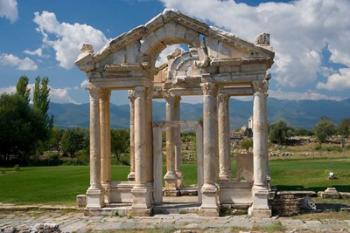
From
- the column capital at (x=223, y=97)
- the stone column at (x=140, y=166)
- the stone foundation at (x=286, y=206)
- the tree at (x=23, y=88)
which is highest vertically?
the tree at (x=23, y=88)

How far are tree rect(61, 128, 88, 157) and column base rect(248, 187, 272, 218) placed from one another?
2621 inches

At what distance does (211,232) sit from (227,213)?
4.00m

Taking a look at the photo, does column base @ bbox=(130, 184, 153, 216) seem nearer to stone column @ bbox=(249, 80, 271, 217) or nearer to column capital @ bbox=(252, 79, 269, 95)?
stone column @ bbox=(249, 80, 271, 217)

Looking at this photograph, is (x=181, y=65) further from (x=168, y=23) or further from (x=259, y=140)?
(x=259, y=140)

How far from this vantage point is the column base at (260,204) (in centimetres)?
1980

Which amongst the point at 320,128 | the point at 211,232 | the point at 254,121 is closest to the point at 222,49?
the point at 254,121

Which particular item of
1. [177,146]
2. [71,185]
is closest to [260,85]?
[177,146]

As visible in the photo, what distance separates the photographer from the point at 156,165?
2259 cm

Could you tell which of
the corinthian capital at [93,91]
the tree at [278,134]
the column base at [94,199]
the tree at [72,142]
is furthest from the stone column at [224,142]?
the tree at [278,134]

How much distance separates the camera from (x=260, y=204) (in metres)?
20.0

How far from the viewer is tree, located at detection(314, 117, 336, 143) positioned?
332 ft

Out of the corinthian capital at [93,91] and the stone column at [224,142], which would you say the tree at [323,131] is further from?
the corinthian capital at [93,91]

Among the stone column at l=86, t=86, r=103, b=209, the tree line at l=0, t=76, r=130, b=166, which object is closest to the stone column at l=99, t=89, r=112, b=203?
the stone column at l=86, t=86, r=103, b=209

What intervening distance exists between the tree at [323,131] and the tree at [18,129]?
5640cm
